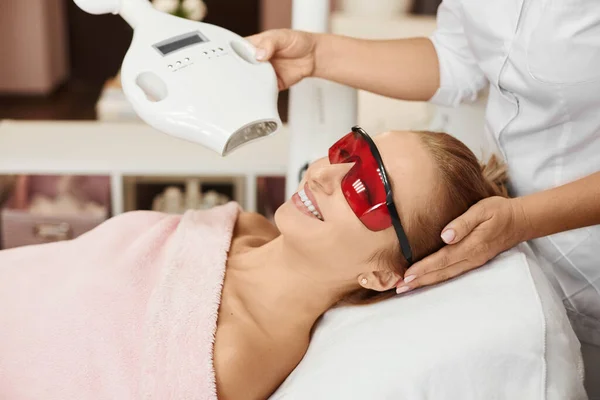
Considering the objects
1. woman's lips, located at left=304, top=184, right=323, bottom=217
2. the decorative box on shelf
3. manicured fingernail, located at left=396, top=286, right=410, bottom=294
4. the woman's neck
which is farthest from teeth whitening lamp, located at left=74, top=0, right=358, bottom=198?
the decorative box on shelf

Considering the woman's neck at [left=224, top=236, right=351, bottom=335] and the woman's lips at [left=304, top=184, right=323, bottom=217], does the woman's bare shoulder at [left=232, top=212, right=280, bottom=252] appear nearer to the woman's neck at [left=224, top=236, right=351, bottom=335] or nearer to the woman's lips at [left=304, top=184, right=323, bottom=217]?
the woman's neck at [left=224, top=236, right=351, bottom=335]

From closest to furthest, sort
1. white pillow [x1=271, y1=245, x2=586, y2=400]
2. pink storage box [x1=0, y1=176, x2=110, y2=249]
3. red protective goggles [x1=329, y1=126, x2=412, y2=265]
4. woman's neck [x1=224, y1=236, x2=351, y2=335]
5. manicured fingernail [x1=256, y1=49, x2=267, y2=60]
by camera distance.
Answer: white pillow [x1=271, y1=245, x2=586, y2=400], red protective goggles [x1=329, y1=126, x2=412, y2=265], woman's neck [x1=224, y1=236, x2=351, y2=335], manicured fingernail [x1=256, y1=49, x2=267, y2=60], pink storage box [x1=0, y1=176, x2=110, y2=249]

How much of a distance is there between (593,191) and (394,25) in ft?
4.68

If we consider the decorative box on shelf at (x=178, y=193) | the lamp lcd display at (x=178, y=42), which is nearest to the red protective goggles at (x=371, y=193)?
the lamp lcd display at (x=178, y=42)

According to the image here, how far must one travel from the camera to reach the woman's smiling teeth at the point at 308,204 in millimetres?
1242

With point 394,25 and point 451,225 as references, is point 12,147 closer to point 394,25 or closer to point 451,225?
point 394,25

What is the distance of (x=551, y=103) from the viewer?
4.05 feet

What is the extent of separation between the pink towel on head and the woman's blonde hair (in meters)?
0.33

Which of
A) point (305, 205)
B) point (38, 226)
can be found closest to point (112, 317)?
point (305, 205)

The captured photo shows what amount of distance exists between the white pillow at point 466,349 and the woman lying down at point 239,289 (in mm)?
99

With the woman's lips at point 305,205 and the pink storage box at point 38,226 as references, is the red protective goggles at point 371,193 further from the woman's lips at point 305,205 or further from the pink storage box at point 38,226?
the pink storage box at point 38,226

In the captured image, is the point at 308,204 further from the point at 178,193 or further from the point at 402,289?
the point at 178,193

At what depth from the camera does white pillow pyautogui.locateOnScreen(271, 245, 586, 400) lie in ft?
3.40

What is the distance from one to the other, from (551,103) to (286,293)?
554mm
